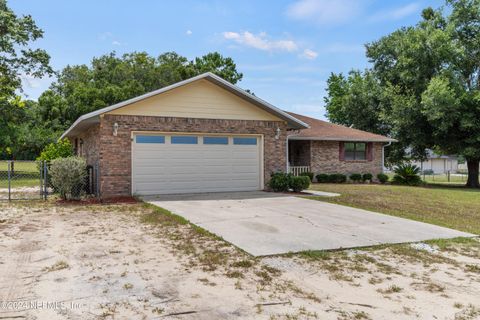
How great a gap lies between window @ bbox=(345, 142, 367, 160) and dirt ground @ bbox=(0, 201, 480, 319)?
1627 centimetres

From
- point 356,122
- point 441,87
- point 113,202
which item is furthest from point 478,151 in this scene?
point 113,202

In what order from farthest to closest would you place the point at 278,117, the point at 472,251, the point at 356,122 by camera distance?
the point at 356,122
the point at 278,117
the point at 472,251

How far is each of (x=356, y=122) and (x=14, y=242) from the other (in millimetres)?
28388

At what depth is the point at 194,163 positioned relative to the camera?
13.7 metres

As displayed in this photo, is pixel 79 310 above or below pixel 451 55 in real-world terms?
below

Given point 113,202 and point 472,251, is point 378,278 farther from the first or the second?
point 113,202

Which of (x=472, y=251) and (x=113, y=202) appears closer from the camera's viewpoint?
(x=472, y=251)

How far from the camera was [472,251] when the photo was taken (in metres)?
6.09

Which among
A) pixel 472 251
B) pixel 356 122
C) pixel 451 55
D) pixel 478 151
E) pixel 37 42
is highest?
pixel 37 42

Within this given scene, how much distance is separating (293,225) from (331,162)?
14872 millimetres

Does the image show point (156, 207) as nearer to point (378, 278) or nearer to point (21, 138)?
point (378, 278)

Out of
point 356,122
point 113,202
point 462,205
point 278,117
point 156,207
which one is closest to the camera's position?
point 156,207

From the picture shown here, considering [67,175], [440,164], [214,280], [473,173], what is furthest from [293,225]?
[440,164]

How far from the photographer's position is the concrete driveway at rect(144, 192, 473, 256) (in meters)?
6.42
